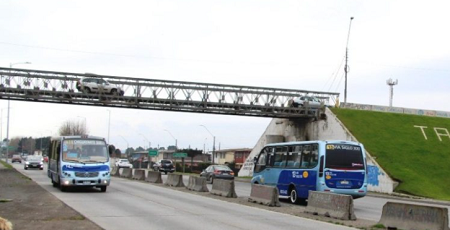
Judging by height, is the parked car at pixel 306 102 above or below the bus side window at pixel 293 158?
above

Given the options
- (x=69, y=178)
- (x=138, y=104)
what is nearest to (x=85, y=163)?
(x=69, y=178)

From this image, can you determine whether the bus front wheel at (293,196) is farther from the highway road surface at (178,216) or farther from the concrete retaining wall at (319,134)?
the concrete retaining wall at (319,134)

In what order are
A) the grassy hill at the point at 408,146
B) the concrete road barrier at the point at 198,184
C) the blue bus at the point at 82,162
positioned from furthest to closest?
the grassy hill at the point at 408,146
the concrete road barrier at the point at 198,184
the blue bus at the point at 82,162

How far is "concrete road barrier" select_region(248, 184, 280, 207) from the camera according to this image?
21.2m

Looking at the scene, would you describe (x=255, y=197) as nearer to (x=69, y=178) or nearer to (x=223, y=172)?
(x=69, y=178)

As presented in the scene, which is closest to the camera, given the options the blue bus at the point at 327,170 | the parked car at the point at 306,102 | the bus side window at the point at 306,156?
the blue bus at the point at 327,170

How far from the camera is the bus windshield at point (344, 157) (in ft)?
73.1

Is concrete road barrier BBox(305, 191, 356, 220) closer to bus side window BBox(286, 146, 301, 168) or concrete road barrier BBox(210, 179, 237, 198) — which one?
bus side window BBox(286, 146, 301, 168)

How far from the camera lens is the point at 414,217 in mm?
13602

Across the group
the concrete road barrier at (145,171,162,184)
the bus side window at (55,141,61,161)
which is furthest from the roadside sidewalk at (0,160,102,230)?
the concrete road barrier at (145,171,162,184)

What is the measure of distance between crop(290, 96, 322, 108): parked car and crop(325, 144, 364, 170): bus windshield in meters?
31.4

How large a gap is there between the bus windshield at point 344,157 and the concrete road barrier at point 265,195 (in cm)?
251

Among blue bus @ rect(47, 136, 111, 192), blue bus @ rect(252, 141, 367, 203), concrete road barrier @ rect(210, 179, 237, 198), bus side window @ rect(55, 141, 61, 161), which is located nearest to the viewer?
blue bus @ rect(252, 141, 367, 203)

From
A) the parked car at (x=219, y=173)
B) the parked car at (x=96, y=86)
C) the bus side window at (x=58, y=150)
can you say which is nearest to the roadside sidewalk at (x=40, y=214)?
the bus side window at (x=58, y=150)
